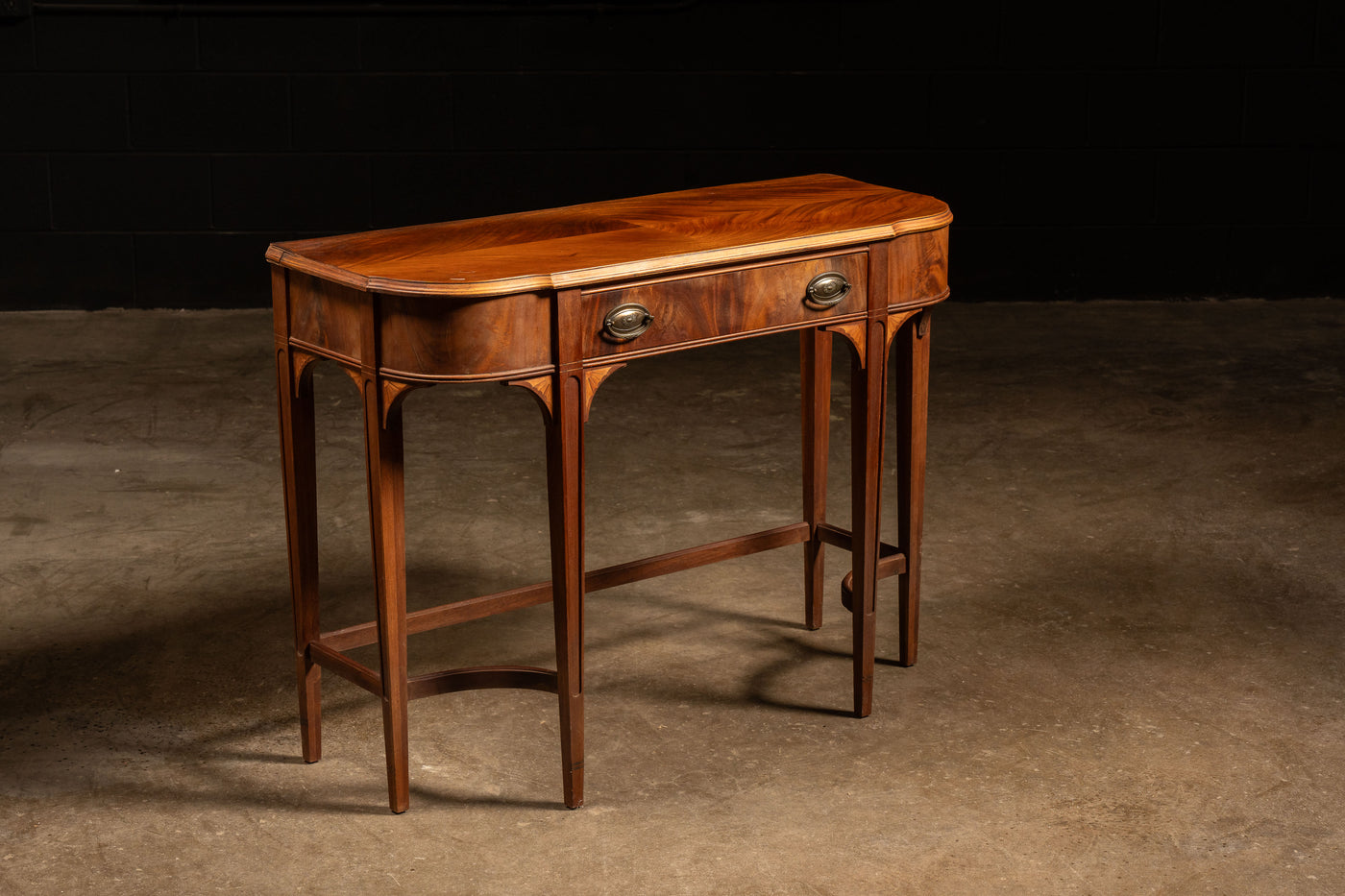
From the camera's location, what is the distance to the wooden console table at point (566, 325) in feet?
8.04

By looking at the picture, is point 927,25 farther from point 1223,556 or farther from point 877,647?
point 877,647

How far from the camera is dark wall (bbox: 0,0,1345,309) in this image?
230 inches

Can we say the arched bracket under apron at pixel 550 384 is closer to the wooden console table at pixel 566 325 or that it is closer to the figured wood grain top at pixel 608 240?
the wooden console table at pixel 566 325

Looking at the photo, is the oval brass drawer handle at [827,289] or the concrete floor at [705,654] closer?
the concrete floor at [705,654]

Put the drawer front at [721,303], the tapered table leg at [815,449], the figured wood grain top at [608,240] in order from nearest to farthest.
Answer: the figured wood grain top at [608,240], the drawer front at [721,303], the tapered table leg at [815,449]

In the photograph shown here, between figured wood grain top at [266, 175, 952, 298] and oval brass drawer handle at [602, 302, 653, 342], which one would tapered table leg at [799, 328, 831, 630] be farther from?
oval brass drawer handle at [602, 302, 653, 342]

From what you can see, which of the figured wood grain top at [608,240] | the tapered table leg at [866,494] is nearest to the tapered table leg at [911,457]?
the tapered table leg at [866,494]

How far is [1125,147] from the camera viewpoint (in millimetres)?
6035

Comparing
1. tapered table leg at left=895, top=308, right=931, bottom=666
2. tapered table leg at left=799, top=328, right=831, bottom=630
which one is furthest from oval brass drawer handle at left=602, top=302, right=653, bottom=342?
tapered table leg at left=799, top=328, right=831, bottom=630

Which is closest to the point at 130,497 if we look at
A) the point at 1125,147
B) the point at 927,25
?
the point at 927,25

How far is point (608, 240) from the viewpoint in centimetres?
268

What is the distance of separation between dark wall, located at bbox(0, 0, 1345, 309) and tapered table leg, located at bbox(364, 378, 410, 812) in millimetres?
3529

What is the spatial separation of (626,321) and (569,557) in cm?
37

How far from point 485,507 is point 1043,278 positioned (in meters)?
2.79
